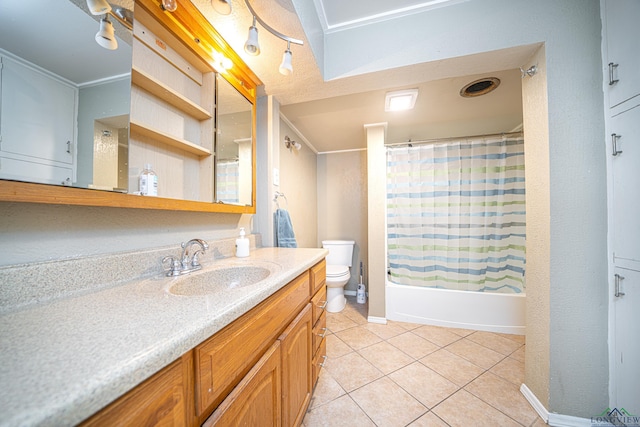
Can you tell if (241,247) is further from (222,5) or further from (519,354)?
(519,354)

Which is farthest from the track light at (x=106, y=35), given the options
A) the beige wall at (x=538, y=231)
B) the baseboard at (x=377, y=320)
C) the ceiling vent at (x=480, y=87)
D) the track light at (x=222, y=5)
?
the baseboard at (x=377, y=320)

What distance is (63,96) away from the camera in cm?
62

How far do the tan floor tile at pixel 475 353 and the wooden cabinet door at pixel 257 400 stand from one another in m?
1.53

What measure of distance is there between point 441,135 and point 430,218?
1.02 metres

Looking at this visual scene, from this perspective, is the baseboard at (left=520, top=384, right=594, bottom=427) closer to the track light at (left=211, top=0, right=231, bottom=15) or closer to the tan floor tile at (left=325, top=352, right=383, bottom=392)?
the tan floor tile at (left=325, top=352, right=383, bottom=392)

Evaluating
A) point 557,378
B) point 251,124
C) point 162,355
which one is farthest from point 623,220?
point 251,124

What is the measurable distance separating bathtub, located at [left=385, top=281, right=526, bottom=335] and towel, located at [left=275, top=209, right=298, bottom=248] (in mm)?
1169

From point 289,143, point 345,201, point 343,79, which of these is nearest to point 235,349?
point 343,79

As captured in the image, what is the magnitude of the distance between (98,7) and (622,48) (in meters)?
2.08

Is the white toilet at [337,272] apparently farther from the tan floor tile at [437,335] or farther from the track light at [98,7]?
the track light at [98,7]

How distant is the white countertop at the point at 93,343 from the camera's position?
265 millimetres

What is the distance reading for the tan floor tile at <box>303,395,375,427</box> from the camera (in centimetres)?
111

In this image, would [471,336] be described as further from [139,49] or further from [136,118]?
[139,49]

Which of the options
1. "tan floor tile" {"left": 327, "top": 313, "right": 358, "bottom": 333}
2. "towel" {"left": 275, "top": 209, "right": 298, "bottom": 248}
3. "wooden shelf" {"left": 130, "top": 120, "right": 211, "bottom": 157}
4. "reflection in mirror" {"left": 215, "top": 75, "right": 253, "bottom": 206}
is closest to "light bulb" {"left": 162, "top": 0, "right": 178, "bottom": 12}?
"reflection in mirror" {"left": 215, "top": 75, "right": 253, "bottom": 206}
